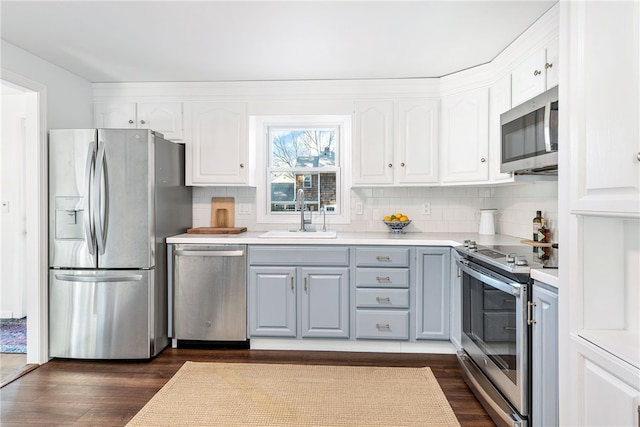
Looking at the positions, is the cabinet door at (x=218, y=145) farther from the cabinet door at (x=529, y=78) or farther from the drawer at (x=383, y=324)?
the cabinet door at (x=529, y=78)

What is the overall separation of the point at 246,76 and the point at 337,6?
138cm

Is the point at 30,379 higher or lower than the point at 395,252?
lower

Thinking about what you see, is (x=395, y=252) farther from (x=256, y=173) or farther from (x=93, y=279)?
(x=93, y=279)

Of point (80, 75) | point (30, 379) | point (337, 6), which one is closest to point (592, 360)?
point (337, 6)

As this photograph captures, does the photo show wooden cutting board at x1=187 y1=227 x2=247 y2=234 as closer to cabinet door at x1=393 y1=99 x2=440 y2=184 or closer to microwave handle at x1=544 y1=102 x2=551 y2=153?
cabinet door at x1=393 y1=99 x2=440 y2=184

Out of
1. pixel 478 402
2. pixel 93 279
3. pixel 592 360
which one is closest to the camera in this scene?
pixel 592 360

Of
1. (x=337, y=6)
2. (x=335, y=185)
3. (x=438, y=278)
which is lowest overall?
(x=438, y=278)

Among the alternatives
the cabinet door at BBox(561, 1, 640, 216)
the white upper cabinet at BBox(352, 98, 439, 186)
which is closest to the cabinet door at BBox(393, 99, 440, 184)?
the white upper cabinet at BBox(352, 98, 439, 186)

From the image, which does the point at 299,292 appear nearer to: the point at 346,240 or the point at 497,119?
the point at 346,240

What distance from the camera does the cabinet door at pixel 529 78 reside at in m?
2.30

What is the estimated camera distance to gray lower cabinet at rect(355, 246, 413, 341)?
3.04 metres

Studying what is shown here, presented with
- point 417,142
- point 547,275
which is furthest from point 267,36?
point 547,275

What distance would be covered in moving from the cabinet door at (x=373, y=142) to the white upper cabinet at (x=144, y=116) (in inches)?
63.3

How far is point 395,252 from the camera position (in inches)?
120
